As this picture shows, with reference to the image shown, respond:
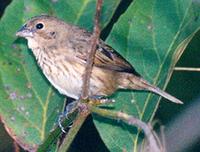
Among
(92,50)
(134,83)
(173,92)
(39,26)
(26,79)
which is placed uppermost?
(92,50)

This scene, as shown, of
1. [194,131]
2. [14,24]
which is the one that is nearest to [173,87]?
[14,24]

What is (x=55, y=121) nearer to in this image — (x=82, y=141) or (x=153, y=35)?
(x=153, y=35)

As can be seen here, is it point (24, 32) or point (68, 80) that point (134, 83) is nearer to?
point (68, 80)

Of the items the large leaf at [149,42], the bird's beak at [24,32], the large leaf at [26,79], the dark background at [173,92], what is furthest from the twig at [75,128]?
the dark background at [173,92]

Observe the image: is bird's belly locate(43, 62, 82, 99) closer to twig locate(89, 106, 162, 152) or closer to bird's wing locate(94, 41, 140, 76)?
bird's wing locate(94, 41, 140, 76)

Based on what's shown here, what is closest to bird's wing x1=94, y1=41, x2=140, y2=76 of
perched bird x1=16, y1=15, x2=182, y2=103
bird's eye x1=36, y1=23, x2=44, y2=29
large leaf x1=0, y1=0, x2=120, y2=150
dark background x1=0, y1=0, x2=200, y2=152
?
perched bird x1=16, y1=15, x2=182, y2=103

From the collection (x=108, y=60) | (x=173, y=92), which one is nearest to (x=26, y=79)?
(x=108, y=60)

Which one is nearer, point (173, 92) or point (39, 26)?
point (39, 26)

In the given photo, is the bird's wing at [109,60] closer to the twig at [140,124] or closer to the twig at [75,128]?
the twig at [75,128]
